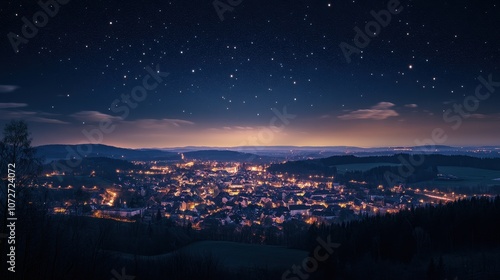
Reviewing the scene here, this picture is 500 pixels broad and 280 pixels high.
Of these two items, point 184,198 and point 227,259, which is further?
point 184,198

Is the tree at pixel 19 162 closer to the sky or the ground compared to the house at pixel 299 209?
closer to the sky

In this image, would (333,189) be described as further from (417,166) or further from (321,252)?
(321,252)

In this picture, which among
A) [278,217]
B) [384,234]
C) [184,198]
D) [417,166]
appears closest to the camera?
[384,234]

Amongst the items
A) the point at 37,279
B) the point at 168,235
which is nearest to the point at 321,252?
the point at 168,235

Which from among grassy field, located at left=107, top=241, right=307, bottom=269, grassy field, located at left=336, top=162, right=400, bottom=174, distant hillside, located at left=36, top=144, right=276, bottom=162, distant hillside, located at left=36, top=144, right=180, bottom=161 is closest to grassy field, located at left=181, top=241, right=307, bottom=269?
grassy field, located at left=107, top=241, right=307, bottom=269

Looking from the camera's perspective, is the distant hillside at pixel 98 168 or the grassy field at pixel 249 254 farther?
the distant hillside at pixel 98 168

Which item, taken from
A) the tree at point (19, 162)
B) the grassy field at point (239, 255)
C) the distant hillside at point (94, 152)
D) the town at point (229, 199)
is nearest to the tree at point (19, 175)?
the tree at point (19, 162)

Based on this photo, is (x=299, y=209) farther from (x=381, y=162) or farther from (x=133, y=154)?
(x=133, y=154)

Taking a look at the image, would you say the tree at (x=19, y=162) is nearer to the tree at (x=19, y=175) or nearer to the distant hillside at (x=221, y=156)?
the tree at (x=19, y=175)
